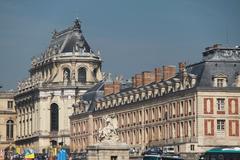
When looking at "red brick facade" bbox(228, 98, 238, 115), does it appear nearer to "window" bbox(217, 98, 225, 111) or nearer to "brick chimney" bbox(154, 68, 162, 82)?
"window" bbox(217, 98, 225, 111)

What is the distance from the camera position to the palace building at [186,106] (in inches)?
4715

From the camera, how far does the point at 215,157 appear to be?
290 feet

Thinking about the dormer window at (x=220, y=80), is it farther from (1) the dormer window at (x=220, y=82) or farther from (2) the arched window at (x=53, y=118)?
(2) the arched window at (x=53, y=118)

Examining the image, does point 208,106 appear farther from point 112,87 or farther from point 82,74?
point 82,74

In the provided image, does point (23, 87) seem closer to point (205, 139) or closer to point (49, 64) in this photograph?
point (49, 64)

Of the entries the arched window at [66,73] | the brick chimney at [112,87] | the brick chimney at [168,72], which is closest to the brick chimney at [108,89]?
the brick chimney at [112,87]

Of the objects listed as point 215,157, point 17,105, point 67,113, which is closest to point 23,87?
point 17,105

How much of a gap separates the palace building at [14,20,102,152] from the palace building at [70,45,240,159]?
1432 inches

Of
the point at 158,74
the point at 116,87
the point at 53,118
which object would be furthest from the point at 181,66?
the point at 53,118

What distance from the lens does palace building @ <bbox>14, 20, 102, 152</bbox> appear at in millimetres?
182250

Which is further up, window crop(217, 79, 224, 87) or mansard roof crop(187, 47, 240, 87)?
mansard roof crop(187, 47, 240, 87)

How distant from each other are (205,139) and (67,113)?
65256 mm

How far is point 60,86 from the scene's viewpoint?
600ft

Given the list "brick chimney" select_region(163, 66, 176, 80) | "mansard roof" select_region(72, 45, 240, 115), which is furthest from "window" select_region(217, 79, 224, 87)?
"brick chimney" select_region(163, 66, 176, 80)
